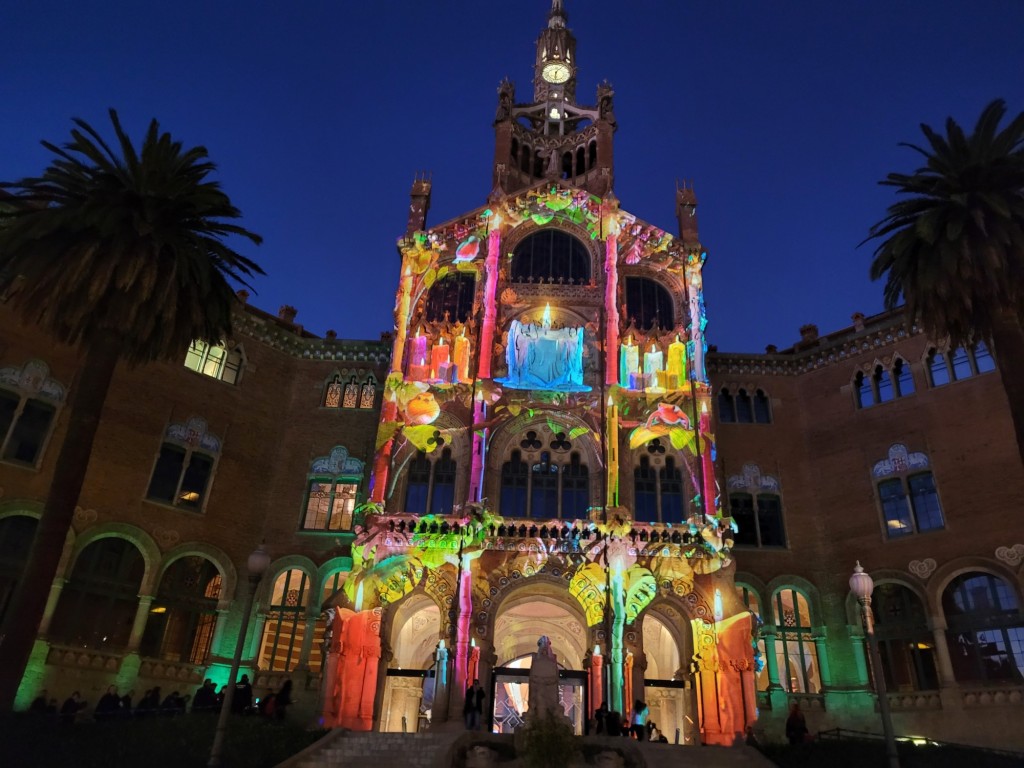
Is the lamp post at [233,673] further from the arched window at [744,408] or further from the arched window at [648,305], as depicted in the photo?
the arched window at [744,408]

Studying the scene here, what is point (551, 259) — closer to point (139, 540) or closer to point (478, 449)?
point (478, 449)

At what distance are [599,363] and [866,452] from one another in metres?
11.5

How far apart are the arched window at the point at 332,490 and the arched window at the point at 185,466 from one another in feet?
13.3

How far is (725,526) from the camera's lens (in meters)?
28.3

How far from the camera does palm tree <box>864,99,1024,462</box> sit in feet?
66.1

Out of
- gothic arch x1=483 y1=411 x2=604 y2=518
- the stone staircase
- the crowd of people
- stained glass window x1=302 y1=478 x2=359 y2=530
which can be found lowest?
the stone staircase

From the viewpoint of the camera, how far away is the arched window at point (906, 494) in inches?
1159

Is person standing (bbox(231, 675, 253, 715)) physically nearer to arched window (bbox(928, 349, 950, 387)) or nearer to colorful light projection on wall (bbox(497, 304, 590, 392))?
Answer: colorful light projection on wall (bbox(497, 304, 590, 392))

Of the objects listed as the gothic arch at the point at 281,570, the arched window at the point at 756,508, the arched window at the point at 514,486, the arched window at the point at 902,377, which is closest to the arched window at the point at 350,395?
the gothic arch at the point at 281,570

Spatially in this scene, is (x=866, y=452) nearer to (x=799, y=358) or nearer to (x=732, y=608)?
(x=799, y=358)

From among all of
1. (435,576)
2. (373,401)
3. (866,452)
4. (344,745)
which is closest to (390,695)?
(435,576)

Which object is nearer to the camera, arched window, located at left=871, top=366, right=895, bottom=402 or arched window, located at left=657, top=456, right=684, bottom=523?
arched window, located at left=657, top=456, right=684, bottom=523

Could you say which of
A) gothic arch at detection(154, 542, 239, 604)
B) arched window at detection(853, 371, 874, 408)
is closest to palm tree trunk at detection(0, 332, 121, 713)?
gothic arch at detection(154, 542, 239, 604)

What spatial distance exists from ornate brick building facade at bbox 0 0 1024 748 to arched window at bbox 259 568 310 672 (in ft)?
0.33
